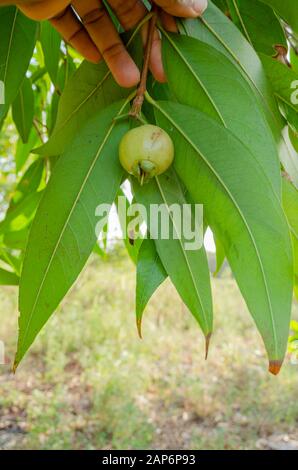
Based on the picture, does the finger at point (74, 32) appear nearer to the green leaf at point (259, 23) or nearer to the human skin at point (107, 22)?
the human skin at point (107, 22)

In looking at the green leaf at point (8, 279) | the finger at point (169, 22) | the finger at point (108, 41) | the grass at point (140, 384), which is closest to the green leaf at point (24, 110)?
the green leaf at point (8, 279)

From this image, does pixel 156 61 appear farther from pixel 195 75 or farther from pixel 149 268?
pixel 149 268

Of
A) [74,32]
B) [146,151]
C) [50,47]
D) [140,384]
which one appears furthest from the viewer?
[140,384]

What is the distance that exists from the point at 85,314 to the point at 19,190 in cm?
263

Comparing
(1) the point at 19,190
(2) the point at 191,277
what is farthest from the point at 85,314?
(2) the point at 191,277

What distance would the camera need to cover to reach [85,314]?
147 inches

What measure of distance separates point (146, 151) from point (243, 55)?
0.49ft

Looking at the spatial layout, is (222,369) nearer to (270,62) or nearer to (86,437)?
(86,437)

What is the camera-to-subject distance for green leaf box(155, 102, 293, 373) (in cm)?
43

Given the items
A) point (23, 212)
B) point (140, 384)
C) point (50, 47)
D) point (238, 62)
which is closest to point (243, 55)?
point (238, 62)

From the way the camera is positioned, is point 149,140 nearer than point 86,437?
Yes

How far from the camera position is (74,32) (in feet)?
2.10

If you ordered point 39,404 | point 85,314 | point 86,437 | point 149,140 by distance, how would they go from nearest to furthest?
1. point 149,140
2. point 86,437
3. point 39,404
4. point 85,314

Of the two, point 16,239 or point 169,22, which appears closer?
point 169,22
